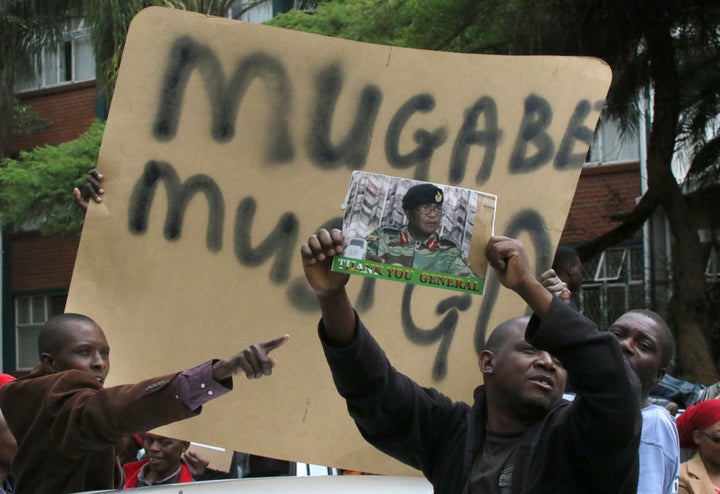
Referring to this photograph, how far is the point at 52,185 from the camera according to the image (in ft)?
45.7

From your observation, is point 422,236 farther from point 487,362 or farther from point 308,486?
point 308,486

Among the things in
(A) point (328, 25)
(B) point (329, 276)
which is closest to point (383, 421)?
(B) point (329, 276)

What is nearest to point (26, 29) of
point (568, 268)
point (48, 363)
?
point (568, 268)

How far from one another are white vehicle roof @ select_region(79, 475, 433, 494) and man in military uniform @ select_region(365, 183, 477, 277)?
1584mm

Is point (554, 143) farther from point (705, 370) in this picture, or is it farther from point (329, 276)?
point (705, 370)

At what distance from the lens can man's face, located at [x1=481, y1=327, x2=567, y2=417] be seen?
264cm

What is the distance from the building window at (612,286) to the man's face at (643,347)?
7165 mm

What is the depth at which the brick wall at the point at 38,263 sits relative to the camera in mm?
20188

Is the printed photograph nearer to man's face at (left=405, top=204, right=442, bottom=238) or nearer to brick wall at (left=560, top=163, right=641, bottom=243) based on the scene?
man's face at (left=405, top=204, right=442, bottom=238)

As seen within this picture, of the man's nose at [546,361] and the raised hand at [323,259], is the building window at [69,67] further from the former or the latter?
the man's nose at [546,361]

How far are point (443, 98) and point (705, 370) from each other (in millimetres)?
5442

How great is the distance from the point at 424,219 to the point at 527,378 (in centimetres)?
45

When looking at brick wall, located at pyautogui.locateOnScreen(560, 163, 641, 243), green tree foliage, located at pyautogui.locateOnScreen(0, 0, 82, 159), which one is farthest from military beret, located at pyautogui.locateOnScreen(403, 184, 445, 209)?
brick wall, located at pyautogui.locateOnScreen(560, 163, 641, 243)

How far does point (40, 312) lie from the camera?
20.9 m
